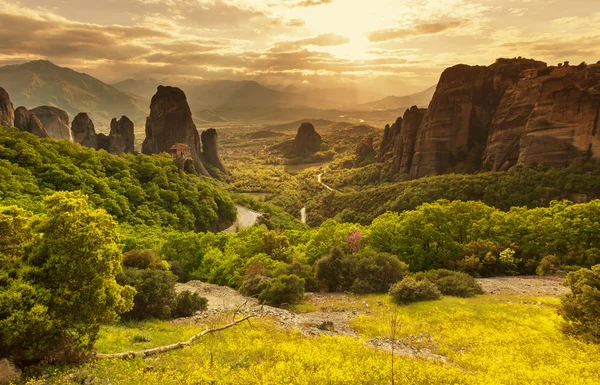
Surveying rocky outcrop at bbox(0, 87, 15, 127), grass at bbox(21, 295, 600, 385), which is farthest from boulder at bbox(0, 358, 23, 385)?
rocky outcrop at bbox(0, 87, 15, 127)

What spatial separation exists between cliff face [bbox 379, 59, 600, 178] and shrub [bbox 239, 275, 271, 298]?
81017mm

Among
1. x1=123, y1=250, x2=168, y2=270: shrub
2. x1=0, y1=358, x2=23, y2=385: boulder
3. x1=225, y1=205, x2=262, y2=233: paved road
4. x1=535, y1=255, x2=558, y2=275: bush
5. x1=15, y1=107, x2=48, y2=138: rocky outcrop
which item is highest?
x1=15, y1=107, x2=48, y2=138: rocky outcrop

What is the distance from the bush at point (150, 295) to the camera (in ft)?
82.7

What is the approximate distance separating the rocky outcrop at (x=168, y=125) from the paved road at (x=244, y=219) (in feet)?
177

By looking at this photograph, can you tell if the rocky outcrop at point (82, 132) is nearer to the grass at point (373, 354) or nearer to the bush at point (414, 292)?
the grass at point (373, 354)

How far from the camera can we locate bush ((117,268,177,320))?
25203 mm

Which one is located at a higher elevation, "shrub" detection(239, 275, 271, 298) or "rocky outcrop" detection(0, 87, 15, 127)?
"rocky outcrop" detection(0, 87, 15, 127)

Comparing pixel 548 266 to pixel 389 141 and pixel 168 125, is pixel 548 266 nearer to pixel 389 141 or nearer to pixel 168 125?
pixel 389 141

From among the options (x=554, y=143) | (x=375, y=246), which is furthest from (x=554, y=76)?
(x=375, y=246)

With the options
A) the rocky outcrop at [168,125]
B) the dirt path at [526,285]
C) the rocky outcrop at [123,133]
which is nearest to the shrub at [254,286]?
the dirt path at [526,285]

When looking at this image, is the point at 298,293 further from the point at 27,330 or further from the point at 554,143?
the point at 554,143

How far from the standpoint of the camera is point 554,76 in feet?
287

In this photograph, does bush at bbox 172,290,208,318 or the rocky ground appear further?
bush at bbox 172,290,208,318

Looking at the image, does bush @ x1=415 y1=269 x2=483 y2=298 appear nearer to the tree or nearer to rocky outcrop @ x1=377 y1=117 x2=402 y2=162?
the tree
